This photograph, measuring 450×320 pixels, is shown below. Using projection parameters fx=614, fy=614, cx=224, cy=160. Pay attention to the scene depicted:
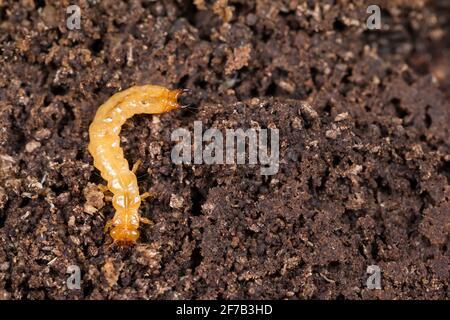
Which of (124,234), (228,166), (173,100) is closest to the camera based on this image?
(124,234)

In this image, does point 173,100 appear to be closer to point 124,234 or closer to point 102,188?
point 102,188

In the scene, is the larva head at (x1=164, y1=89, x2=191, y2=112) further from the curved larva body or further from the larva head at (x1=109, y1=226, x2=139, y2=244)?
the larva head at (x1=109, y1=226, x2=139, y2=244)

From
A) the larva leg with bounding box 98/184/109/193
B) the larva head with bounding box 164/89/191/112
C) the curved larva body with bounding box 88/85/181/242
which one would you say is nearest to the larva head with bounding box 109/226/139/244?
the curved larva body with bounding box 88/85/181/242

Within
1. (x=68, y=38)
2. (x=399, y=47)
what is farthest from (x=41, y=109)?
(x=399, y=47)

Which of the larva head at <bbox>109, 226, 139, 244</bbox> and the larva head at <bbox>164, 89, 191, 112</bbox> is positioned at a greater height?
the larva head at <bbox>164, 89, 191, 112</bbox>

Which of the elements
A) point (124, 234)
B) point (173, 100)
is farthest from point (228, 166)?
point (124, 234)

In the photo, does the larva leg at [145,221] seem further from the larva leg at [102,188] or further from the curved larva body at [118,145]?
the larva leg at [102,188]

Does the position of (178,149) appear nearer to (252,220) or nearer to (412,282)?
(252,220)
